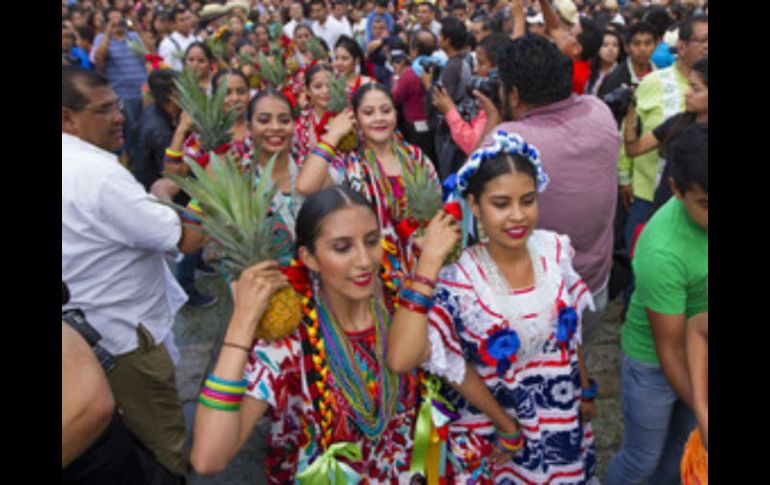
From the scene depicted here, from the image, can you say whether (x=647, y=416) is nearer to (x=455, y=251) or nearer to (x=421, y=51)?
(x=455, y=251)

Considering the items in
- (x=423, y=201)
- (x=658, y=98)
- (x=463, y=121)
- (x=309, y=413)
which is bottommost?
(x=309, y=413)

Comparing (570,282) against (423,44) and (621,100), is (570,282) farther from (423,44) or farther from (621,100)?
(423,44)

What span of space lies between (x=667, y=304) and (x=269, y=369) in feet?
4.81

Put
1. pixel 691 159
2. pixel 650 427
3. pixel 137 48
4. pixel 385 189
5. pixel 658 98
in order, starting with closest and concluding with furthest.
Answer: pixel 691 159 < pixel 650 427 < pixel 385 189 < pixel 658 98 < pixel 137 48

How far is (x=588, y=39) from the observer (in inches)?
205

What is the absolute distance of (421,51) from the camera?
6.72 meters

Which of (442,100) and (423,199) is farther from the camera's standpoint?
(442,100)

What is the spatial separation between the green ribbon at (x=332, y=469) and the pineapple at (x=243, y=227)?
0.43 meters

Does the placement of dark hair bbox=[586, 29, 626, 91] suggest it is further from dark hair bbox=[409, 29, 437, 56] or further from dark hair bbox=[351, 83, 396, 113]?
dark hair bbox=[351, 83, 396, 113]

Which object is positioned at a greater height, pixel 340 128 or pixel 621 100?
pixel 621 100

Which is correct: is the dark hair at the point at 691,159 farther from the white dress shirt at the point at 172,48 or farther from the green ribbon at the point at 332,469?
the white dress shirt at the point at 172,48

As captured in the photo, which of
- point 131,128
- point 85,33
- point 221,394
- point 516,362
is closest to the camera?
point 221,394

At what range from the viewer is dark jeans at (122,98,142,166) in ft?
20.9

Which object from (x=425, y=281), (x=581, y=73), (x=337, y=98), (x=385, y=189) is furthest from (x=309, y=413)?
(x=581, y=73)
